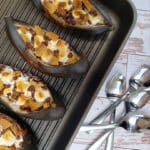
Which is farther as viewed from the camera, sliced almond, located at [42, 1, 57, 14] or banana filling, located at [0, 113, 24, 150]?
sliced almond, located at [42, 1, 57, 14]

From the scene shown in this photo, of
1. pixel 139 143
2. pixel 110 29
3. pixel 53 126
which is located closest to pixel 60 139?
pixel 53 126

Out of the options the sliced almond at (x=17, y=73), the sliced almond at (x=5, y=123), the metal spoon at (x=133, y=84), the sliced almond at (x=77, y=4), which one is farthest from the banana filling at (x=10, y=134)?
the sliced almond at (x=77, y=4)

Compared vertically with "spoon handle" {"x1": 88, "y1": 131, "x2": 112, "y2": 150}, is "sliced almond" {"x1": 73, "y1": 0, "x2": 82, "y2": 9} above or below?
above

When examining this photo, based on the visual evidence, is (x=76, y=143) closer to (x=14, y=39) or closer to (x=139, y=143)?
(x=139, y=143)

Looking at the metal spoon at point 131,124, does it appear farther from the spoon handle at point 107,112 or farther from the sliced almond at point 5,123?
the sliced almond at point 5,123

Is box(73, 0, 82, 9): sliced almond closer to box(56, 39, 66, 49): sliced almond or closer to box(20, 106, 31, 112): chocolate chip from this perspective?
box(56, 39, 66, 49): sliced almond

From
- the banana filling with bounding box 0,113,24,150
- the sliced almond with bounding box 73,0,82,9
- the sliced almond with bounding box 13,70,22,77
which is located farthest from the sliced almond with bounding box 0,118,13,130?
the sliced almond with bounding box 73,0,82,9
